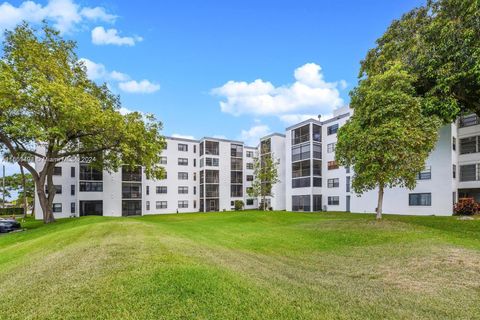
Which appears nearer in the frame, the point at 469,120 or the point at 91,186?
the point at 469,120

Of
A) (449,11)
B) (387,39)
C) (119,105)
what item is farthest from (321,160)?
(119,105)

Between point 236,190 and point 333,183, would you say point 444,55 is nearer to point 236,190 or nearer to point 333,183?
point 333,183

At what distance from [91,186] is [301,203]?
33.6 metres

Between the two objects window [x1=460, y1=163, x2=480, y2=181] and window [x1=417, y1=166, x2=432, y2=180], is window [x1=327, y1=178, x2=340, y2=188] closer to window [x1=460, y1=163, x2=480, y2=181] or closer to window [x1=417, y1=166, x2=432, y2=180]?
window [x1=417, y1=166, x2=432, y2=180]

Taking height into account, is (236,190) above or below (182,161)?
below

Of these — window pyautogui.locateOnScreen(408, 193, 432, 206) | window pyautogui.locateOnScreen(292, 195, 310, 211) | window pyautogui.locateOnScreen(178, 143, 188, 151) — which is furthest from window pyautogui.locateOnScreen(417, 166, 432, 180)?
window pyautogui.locateOnScreen(178, 143, 188, 151)

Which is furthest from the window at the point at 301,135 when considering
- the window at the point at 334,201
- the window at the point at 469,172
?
the window at the point at 469,172

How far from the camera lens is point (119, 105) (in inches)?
1117

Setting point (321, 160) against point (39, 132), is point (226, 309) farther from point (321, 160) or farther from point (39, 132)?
point (321, 160)

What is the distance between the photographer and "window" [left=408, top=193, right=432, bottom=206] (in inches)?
1134

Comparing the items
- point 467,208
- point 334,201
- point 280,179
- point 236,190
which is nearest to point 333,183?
point 334,201

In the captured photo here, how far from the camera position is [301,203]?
4359 cm

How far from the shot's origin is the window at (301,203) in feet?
140

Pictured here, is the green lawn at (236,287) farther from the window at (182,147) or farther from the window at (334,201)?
the window at (182,147)
